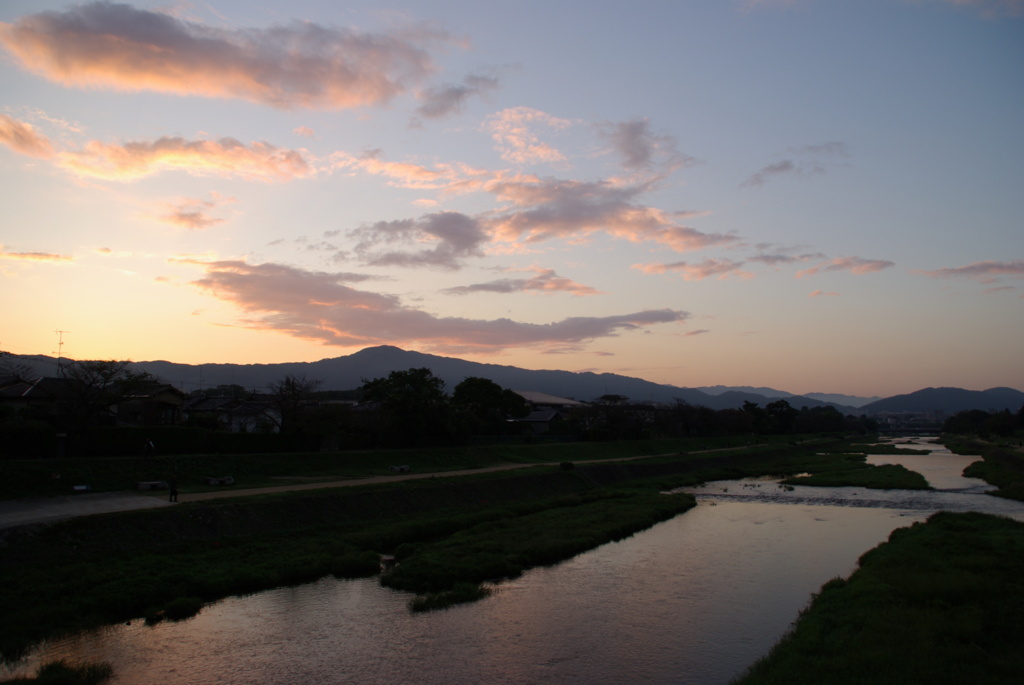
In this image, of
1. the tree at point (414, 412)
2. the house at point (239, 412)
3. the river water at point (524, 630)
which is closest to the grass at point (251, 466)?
the tree at point (414, 412)

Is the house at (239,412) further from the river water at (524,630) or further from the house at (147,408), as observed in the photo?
the river water at (524,630)

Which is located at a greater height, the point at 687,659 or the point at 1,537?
the point at 1,537

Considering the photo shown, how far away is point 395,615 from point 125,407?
44.0 meters

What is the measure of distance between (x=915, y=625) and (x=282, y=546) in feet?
60.8

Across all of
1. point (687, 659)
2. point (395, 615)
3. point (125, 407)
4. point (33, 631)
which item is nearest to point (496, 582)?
point (395, 615)

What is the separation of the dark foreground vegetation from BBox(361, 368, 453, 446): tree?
46.4ft

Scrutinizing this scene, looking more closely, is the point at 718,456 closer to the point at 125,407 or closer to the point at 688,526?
the point at 688,526

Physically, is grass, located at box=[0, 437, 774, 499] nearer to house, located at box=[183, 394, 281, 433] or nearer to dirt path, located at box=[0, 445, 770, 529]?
dirt path, located at box=[0, 445, 770, 529]

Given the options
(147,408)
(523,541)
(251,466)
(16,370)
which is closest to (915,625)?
(523,541)

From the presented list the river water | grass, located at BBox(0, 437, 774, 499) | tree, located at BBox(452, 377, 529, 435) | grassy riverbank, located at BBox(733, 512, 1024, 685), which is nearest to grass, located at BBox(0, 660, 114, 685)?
the river water

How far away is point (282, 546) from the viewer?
854 inches

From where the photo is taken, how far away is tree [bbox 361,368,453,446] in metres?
47.9

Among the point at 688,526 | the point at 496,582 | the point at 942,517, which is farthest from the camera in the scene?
the point at 688,526

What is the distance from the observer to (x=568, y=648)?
44.3ft
